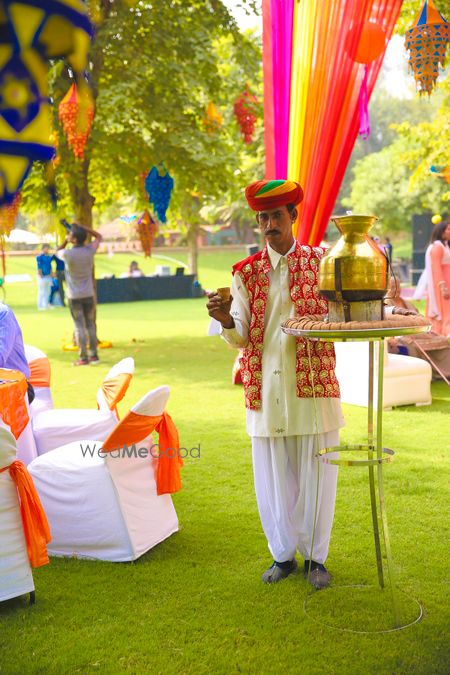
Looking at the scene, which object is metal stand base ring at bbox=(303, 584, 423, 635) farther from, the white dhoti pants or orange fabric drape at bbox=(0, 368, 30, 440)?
orange fabric drape at bbox=(0, 368, 30, 440)

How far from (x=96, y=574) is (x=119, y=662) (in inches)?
35.1

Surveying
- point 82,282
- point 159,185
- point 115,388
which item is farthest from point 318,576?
point 159,185

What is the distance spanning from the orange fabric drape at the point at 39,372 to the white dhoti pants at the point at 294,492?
256 centimetres

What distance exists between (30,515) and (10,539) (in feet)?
0.42

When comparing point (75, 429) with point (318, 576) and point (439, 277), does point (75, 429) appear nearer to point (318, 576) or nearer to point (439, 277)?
point (318, 576)

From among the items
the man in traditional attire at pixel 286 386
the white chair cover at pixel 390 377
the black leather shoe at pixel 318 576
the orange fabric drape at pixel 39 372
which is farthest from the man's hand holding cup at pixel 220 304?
the white chair cover at pixel 390 377

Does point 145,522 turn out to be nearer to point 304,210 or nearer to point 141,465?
point 141,465

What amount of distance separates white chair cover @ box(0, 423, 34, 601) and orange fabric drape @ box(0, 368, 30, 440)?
542 mm

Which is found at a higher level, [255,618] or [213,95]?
[213,95]

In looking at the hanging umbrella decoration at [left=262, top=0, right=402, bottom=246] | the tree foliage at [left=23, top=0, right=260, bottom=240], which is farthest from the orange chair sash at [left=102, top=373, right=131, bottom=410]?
the tree foliage at [left=23, top=0, right=260, bottom=240]

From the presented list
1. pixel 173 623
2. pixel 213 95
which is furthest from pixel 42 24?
pixel 213 95

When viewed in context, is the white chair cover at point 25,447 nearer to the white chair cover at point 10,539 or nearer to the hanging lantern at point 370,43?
the white chair cover at point 10,539

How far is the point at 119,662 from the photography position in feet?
9.87

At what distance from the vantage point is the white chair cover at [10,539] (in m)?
3.38
